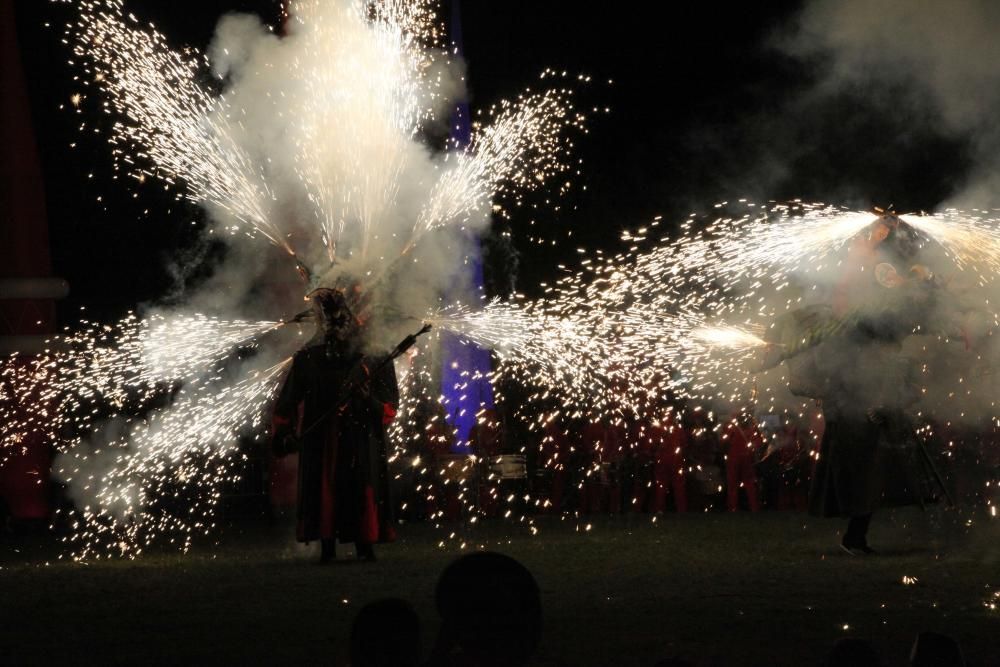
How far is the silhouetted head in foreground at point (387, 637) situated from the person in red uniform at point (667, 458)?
492 inches

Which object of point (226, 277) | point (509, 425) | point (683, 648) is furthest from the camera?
point (226, 277)

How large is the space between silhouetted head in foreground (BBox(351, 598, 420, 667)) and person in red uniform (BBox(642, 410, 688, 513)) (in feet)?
41.0

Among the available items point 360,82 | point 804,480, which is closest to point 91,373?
point 360,82

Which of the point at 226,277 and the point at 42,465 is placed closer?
the point at 42,465

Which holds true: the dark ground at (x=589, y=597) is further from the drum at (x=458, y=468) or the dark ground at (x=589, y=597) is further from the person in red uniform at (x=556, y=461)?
the person in red uniform at (x=556, y=461)

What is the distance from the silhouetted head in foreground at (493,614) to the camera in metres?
3.07

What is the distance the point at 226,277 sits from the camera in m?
18.4

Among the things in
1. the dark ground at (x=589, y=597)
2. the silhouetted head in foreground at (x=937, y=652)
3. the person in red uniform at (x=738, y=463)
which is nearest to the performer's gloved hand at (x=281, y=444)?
the dark ground at (x=589, y=597)

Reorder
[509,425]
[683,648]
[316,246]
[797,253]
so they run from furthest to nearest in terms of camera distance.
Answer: [509,425] < [316,246] < [797,253] < [683,648]

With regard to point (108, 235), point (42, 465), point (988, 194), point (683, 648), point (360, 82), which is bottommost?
point (683, 648)

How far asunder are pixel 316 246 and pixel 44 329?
349 cm

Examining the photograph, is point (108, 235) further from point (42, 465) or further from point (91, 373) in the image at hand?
point (42, 465)

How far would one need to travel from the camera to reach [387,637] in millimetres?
3145

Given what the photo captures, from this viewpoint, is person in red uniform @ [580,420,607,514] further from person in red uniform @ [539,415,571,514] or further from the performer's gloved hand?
the performer's gloved hand
